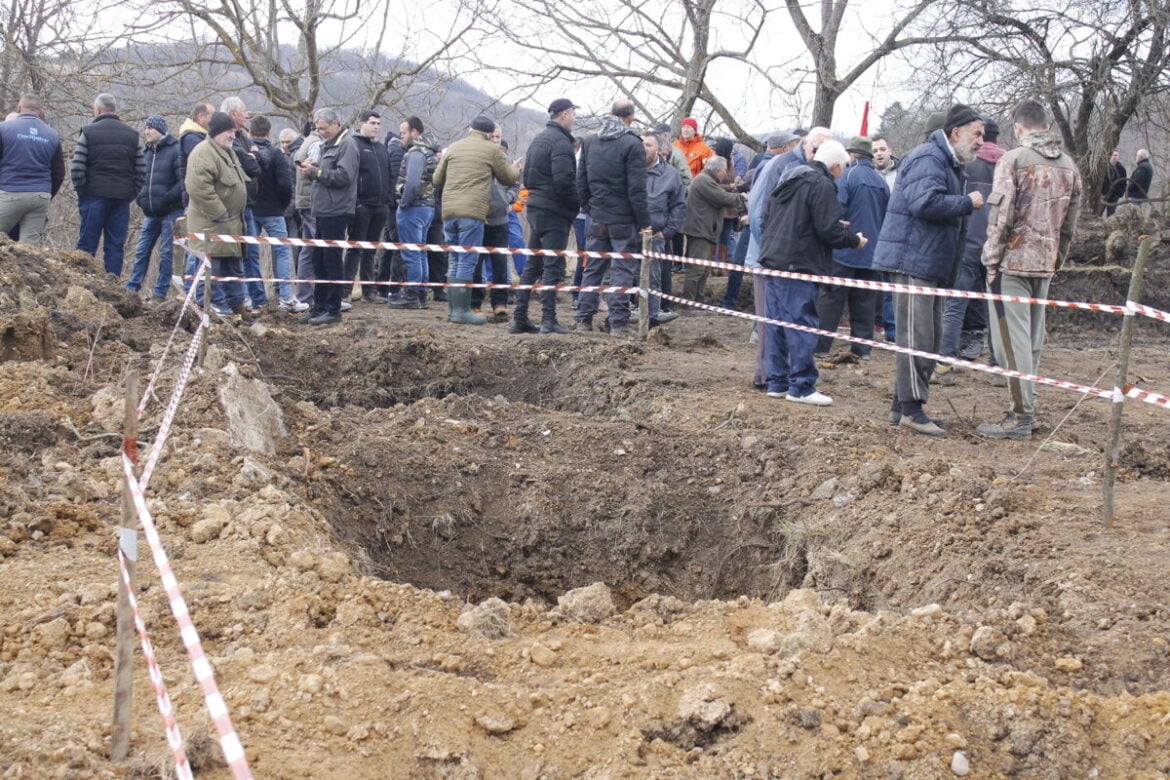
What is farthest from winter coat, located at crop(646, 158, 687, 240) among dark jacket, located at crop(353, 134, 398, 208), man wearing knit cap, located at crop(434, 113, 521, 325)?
dark jacket, located at crop(353, 134, 398, 208)

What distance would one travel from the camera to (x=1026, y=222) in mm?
6930

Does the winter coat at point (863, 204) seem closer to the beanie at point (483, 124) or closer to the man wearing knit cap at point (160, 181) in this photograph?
the beanie at point (483, 124)

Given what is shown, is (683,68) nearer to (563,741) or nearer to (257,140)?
(257,140)

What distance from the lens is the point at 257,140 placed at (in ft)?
→ 36.3

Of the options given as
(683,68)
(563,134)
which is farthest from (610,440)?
(683,68)

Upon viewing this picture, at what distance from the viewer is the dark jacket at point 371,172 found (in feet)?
35.4

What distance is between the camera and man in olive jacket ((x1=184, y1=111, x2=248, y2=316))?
9.38 m

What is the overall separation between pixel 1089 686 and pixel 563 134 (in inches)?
299

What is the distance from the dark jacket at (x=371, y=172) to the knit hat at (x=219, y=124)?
4.75ft

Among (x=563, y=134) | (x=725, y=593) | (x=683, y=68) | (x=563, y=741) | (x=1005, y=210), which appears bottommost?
(x=725, y=593)

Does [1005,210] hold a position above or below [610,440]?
above

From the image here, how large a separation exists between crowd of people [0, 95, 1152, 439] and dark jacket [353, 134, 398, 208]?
0.02 m

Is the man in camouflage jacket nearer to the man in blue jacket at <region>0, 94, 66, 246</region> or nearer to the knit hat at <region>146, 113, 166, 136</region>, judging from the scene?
the knit hat at <region>146, 113, 166, 136</region>

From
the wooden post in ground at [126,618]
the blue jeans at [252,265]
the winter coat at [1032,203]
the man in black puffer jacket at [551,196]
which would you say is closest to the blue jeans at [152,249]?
the blue jeans at [252,265]
